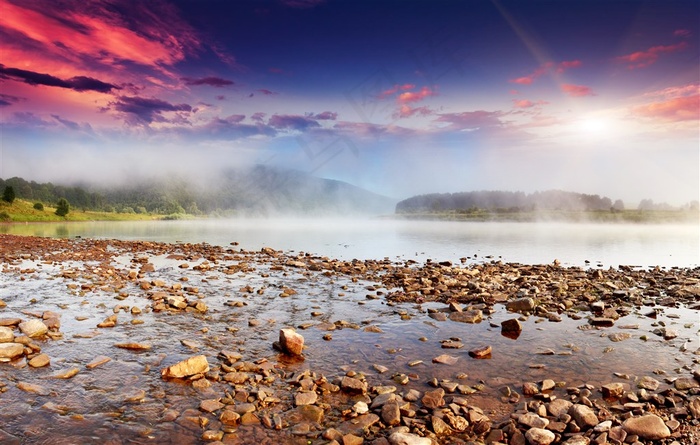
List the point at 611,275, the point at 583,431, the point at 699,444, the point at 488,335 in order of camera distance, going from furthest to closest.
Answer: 1. the point at 611,275
2. the point at 488,335
3. the point at 583,431
4. the point at 699,444

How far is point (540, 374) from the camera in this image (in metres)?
11.4

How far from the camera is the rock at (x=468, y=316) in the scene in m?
Result: 17.2

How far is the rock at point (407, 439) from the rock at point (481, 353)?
18.9 feet

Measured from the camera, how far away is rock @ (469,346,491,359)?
12758 mm

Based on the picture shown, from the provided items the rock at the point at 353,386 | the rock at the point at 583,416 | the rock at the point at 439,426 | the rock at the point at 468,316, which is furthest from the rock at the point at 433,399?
the rock at the point at 468,316

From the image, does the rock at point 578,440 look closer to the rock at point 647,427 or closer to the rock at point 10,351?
the rock at point 647,427

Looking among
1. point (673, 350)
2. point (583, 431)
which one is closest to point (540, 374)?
point (583, 431)

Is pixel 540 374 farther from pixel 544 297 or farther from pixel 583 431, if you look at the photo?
pixel 544 297

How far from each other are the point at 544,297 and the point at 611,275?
1152cm

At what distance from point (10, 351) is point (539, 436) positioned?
14508 millimetres

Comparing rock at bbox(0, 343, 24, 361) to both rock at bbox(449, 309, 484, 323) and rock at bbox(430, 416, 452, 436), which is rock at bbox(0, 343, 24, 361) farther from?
rock at bbox(449, 309, 484, 323)

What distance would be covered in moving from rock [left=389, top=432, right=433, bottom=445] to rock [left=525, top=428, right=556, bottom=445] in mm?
2074

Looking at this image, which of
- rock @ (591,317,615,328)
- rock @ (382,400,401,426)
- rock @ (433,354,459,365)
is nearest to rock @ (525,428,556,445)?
rock @ (382,400,401,426)

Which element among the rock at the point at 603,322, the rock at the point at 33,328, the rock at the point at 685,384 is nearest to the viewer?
the rock at the point at 685,384
